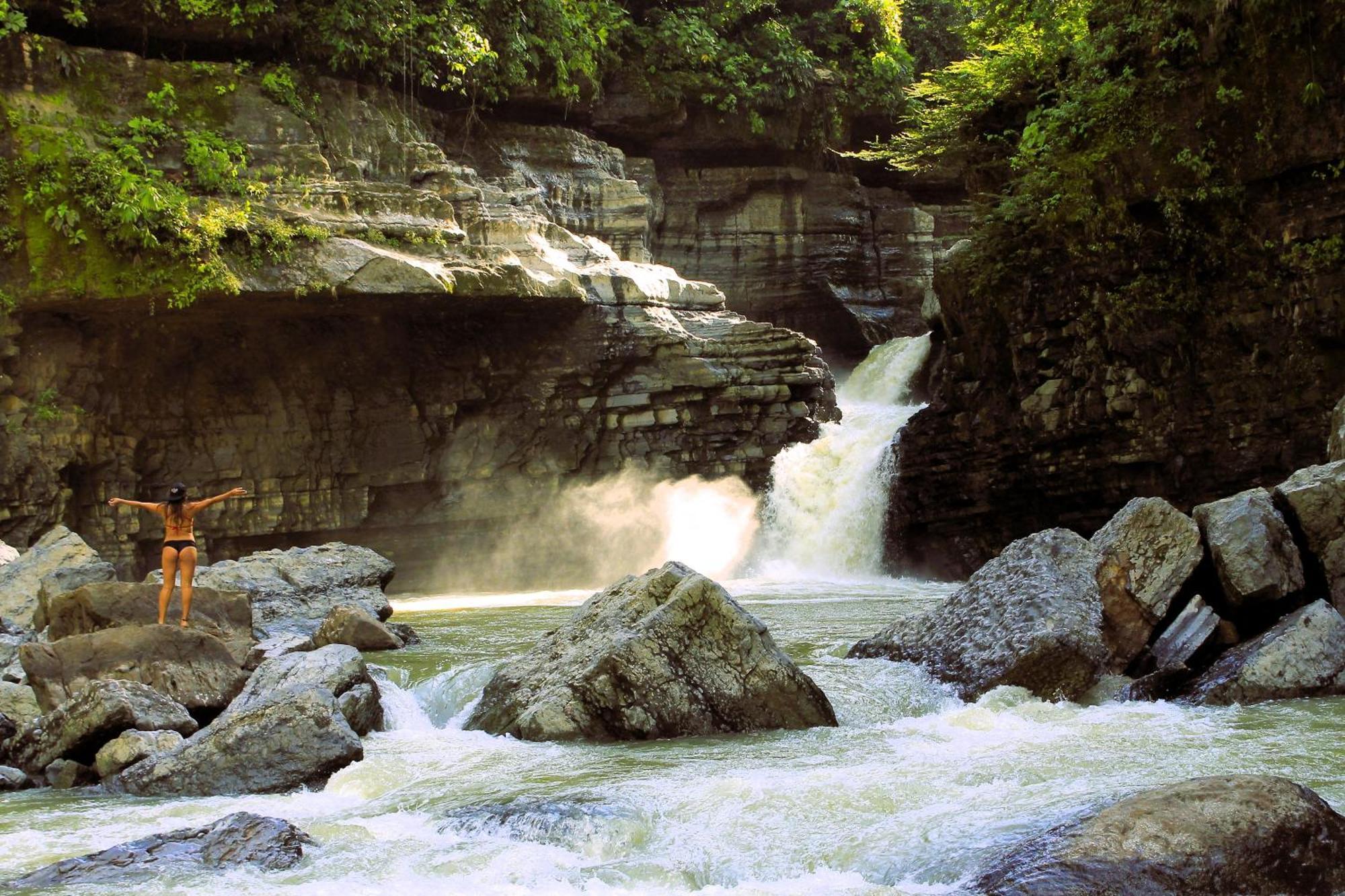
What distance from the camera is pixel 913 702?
31.0 ft

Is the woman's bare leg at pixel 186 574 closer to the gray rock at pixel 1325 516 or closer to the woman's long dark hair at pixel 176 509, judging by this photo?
the woman's long dark hair at pixel 176 509

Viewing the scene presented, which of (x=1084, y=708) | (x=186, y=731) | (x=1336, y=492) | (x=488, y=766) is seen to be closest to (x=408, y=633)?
(x=186, y=731)

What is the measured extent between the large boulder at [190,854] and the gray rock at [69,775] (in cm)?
219

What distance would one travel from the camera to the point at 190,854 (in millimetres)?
6227

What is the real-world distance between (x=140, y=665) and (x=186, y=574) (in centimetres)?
210

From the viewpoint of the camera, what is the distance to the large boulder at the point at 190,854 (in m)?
5.98

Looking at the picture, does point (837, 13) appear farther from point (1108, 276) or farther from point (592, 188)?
point (1108, 276)

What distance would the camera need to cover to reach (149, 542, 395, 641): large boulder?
14.7m

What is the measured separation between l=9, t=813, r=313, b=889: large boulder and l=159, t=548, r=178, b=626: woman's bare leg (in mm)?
4952

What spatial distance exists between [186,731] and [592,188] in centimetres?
1761

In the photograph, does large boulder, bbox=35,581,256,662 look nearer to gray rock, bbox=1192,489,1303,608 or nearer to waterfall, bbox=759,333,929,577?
gray rock, bbox=1192,489,1303,608

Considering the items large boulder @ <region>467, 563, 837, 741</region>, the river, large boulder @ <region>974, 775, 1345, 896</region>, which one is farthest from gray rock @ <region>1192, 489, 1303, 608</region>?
large boulder @ <region>974, 775, 1345, 896</region>

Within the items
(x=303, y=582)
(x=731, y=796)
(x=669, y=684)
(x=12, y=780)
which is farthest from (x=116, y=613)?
(x=731, y=796)

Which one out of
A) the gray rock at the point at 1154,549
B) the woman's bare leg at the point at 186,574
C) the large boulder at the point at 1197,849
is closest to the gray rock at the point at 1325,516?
the gray rock at the point at 1154,549
